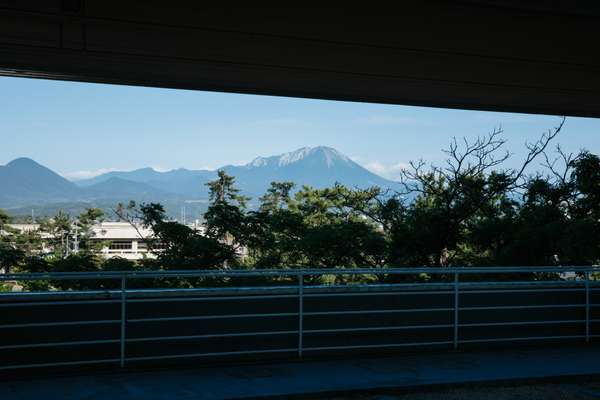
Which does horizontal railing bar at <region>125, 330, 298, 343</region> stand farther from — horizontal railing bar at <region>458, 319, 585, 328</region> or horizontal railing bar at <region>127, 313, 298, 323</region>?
horizontal railing bar at <region>458, 319, 585, 328</region>

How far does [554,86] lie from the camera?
7676 mm

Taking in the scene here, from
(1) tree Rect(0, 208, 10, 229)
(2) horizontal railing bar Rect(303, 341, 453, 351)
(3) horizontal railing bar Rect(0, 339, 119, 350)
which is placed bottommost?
(2) horizontal railing bar Rect(303, 341, 453, 351)

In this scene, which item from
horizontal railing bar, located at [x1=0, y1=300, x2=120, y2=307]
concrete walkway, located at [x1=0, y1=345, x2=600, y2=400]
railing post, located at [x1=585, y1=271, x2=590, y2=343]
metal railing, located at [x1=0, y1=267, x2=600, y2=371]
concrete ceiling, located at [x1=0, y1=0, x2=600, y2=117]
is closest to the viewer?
concrete walkway, located at [x1=0, y1=345, x2=600, y2=400]

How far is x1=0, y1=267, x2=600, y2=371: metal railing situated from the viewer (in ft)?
19.4

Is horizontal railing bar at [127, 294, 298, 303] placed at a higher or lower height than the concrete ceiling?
lower

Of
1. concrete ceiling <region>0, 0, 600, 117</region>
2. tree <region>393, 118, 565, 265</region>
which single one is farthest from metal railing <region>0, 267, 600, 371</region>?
tree <region>393, 118, 565, 265</region>

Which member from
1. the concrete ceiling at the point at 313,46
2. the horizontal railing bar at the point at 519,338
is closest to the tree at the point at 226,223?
the concrete ceiling at the point at 313,46

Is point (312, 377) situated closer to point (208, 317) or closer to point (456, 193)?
point (208, 317)

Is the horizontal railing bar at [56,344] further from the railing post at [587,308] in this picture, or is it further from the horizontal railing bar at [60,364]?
the railing post at [587,308]

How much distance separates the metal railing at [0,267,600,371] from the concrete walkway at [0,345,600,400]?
0.27 m

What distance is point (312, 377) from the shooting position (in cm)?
582

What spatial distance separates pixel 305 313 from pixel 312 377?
87cm

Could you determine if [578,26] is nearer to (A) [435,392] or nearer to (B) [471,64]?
(B) [471,64]

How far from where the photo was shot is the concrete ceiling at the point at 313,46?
534cm
